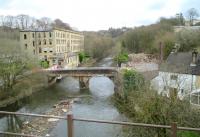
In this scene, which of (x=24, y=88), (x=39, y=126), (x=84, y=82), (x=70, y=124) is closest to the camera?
(x=70, y=124)

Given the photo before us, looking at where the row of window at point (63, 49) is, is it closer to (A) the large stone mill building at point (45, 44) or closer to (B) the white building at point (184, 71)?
(A) the large stone mill building at point (45, 44)

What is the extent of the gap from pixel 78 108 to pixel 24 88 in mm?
8989

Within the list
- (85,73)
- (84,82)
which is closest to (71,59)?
(85,73)

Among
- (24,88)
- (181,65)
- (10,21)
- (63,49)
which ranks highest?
(10,21)

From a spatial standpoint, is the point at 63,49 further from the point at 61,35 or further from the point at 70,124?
the point at 70,124

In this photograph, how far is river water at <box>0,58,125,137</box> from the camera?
1908cm

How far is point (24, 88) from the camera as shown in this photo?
33.4 m

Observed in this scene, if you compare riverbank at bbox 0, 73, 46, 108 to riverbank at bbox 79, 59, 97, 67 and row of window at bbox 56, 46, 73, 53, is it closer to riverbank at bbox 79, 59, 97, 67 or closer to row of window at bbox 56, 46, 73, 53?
row of window at bbox 56, 46, 73, 53

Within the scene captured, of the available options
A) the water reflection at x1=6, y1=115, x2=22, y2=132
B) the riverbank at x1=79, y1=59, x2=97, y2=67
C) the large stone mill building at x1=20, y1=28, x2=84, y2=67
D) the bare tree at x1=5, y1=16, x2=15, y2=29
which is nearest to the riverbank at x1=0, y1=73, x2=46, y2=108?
the water reflection at x1=6, y1=115, x2=22, y2=132

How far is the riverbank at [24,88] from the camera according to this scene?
96.9 ft

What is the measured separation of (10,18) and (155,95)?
66733mm

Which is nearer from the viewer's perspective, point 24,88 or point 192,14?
point 24,88

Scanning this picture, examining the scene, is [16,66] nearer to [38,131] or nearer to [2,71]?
[2,71]

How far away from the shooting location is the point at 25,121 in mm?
22094
